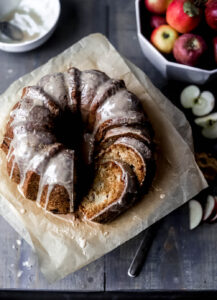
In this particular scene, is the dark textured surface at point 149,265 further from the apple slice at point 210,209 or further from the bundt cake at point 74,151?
the bundt cake at point 74,151

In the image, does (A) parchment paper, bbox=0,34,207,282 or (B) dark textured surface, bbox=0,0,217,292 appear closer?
(A) parchment paper, bbox=0,34,207,282

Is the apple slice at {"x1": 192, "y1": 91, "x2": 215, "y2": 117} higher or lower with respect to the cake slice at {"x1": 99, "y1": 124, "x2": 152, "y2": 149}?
lower

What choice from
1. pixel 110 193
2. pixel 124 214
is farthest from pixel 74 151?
pixel 124 214

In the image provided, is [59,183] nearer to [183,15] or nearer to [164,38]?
[164,38]

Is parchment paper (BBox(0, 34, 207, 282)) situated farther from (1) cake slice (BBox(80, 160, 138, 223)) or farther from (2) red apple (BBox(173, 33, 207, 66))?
(2) red apple (BBox(173, 33, 207, 66))

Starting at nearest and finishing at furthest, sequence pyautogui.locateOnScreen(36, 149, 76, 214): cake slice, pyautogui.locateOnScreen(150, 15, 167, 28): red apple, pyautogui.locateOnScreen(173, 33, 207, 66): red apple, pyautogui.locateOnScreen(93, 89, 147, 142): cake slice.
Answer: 1. pyautogui.locateOnScreen(36, 149, 76, 214): cake slice
2. pyautogui.locateOnScreen(93, 89, 147, 142): cake slice
3. pyautogui.locateOnScreen(173, 33, 207, 66): red apple
4. pyautogui.locateOnScreen(150, 15, 167, 28): red apple

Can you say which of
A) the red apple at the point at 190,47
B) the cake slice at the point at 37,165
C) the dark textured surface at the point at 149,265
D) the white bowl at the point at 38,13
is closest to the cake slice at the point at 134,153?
the cake slice at the point at 37,165

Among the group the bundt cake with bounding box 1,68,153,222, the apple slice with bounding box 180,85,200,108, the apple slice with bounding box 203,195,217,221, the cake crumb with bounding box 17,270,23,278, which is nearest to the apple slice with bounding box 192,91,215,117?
the apple slice with bounding box 180,85,200,108
